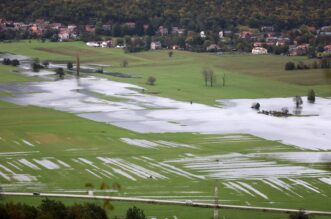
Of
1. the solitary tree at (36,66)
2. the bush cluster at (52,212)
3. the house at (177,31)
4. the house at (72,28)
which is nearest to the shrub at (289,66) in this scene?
the solitary tree at (36,66)

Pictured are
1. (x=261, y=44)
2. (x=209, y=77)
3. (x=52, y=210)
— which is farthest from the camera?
(x=261, y=44)

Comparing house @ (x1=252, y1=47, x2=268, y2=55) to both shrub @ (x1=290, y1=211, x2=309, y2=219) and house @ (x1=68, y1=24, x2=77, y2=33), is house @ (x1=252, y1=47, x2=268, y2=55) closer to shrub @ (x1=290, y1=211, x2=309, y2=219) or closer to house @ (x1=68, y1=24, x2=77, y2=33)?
house @ (x1=68, y1=24, x2=77, y2=33)

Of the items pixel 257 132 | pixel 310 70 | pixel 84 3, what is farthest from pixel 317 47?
pixel 257 132

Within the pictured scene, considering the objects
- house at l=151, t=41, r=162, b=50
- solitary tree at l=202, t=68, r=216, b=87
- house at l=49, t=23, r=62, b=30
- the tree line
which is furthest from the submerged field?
house at l=49, t=23, r=62, b=30

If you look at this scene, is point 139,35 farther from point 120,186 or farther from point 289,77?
point 120,186

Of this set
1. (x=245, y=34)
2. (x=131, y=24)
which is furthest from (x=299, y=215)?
(x=131, y=24)

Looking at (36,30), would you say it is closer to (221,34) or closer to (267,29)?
(221,34)

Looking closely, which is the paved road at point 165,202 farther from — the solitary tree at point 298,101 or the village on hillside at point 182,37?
the village on hillside at point 182,37
